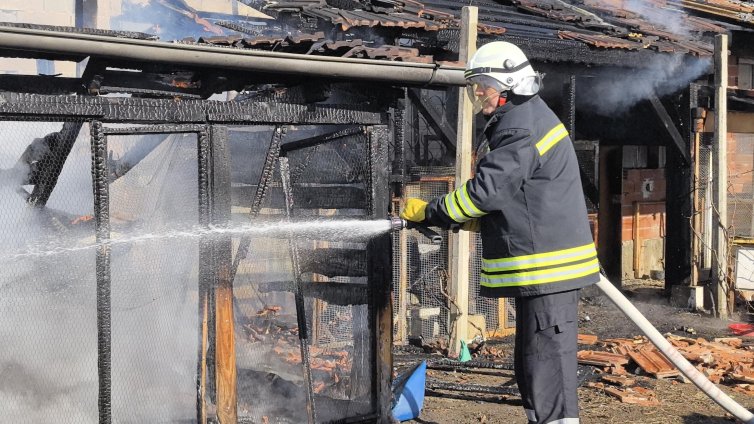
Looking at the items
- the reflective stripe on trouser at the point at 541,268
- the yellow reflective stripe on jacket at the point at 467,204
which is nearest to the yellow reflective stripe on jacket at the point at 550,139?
the yellow reflective stripe on jacket at the point at 467,204

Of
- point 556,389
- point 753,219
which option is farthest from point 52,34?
point 753,219

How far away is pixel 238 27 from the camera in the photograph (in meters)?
9.84

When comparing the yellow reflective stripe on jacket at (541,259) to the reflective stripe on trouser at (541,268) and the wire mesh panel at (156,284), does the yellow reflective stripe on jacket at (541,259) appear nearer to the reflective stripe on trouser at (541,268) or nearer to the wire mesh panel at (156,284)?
the reflective stripe on trouser at (541,268)

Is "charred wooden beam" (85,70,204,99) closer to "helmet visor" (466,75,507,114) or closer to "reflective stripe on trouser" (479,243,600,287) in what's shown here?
"helmet visor" (466,75,507,114)

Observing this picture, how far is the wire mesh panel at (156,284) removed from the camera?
178 inches

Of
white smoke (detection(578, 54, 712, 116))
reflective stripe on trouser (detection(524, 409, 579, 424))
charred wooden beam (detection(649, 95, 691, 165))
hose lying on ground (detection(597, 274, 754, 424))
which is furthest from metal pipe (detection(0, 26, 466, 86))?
charred wooden beam (detection(649, 95, 691, 165))

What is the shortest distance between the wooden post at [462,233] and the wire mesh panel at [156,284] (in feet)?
14.3

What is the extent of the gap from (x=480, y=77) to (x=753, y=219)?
1137 centimetres

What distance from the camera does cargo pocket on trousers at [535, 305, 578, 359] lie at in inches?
185

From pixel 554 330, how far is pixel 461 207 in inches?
33.7

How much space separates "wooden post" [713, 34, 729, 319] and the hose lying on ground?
5.72 m

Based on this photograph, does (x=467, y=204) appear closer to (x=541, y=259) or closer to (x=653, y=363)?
(x=541, y=259)

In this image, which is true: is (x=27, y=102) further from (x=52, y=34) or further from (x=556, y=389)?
(x=556, y=389)

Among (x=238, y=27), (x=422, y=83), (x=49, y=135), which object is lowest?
(x=49, y=135)
